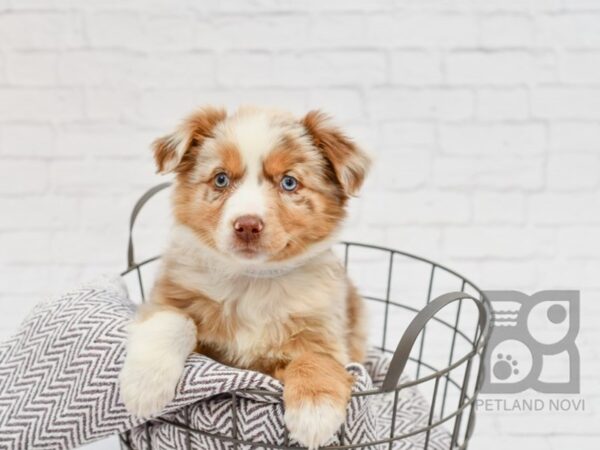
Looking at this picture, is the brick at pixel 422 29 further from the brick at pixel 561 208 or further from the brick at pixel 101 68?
the brick at pixel 101 68

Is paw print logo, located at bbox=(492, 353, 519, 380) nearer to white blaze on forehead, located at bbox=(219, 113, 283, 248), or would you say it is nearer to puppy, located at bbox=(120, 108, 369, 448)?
puppy, located at bbox=(120, 108, 369, 448)

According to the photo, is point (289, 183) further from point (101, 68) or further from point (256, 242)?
point (101, 68)

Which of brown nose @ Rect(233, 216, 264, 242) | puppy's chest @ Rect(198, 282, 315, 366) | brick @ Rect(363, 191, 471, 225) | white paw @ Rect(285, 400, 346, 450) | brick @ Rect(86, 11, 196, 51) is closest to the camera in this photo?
white paw @ Rect(285, 400, 346, 450)

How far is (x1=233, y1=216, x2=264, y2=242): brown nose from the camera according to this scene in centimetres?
176

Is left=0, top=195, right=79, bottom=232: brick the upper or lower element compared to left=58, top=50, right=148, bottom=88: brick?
lower

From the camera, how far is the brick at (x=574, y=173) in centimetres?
314

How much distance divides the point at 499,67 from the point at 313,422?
1.94 meters

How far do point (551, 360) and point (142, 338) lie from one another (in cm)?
208

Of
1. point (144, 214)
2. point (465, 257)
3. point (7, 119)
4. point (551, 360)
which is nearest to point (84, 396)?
point (144, 214)

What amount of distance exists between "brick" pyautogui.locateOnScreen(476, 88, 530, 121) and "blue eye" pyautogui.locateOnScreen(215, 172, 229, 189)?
58.8 inches

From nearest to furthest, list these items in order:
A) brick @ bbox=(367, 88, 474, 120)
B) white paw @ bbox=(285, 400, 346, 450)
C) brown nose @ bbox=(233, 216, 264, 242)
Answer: white paw @ bbox=(285, 400, 346, 450) < brown nose @ bbox=(233, 216, 264, 242) < brick @ bbox=(367, 88, 474, 120)

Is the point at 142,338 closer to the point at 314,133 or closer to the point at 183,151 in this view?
the point at 183,151

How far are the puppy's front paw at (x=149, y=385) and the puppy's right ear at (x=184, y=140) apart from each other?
1.72 ft

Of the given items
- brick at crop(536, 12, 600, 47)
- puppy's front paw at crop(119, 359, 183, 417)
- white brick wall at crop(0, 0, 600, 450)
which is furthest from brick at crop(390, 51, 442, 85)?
→ puppy's front paw at crop(119, 359, 183, 417)
